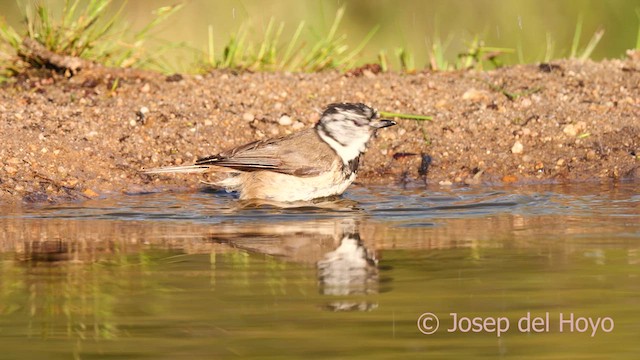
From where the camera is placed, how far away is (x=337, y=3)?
12.1 m

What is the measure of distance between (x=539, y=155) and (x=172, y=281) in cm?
420

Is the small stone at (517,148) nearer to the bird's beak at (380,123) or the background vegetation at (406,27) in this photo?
the bird's beak at (380,123)

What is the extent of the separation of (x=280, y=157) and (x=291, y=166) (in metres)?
0.10

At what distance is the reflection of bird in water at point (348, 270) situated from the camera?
514cm

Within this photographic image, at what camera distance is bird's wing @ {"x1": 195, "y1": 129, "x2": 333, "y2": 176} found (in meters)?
8.01

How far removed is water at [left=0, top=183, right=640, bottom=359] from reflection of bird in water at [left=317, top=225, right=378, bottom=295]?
0.04ft

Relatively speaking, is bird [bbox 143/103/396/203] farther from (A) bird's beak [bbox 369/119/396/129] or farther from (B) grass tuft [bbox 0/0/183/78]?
(B) grass tuft [bbox 0/0/183/78]

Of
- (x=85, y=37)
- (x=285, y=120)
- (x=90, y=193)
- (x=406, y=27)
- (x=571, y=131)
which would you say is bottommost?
(x=90, y=193)

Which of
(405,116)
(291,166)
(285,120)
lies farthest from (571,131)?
(291,166)

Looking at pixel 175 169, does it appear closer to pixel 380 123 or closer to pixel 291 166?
pixel 291 166

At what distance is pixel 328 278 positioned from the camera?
5352 mm

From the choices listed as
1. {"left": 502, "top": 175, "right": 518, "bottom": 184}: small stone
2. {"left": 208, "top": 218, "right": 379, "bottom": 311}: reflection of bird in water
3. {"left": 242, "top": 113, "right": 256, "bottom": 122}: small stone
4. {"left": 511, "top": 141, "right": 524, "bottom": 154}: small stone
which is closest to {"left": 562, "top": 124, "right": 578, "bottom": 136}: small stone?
{"left": 511, "top": 141, "right": 524, "bottom": 154}: small stone

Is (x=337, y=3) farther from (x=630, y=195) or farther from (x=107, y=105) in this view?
(x=630, y=195)

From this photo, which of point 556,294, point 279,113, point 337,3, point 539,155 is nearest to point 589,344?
point 556,294
